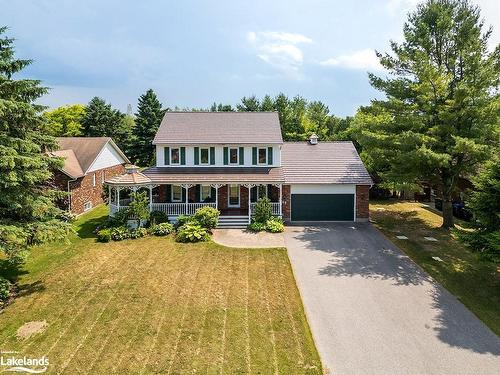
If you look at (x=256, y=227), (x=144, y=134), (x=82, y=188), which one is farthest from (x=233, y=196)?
(x=144, y=134)

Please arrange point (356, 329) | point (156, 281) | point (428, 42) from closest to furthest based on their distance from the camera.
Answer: point (356, 329)
point (156, 281)
point (428, 42)

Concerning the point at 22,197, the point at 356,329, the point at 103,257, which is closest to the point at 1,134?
the point at 22,197

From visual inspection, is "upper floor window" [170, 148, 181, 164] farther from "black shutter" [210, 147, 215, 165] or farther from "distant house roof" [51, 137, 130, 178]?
"distant house roof" [51, 137, 130, 178]

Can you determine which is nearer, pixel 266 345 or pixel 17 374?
pixel 17 374

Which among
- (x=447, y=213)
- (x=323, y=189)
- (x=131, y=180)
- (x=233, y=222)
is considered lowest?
(x=233, y=222)

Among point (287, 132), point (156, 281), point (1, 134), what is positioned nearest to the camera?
point (1, 134)

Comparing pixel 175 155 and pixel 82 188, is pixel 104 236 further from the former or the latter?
pixel 82 188

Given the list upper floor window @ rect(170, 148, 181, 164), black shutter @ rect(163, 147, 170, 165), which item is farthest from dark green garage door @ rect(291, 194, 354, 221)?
black shutter @ rect(163, 147, 170, 165)

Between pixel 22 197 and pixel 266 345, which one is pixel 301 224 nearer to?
pixel 266 345
